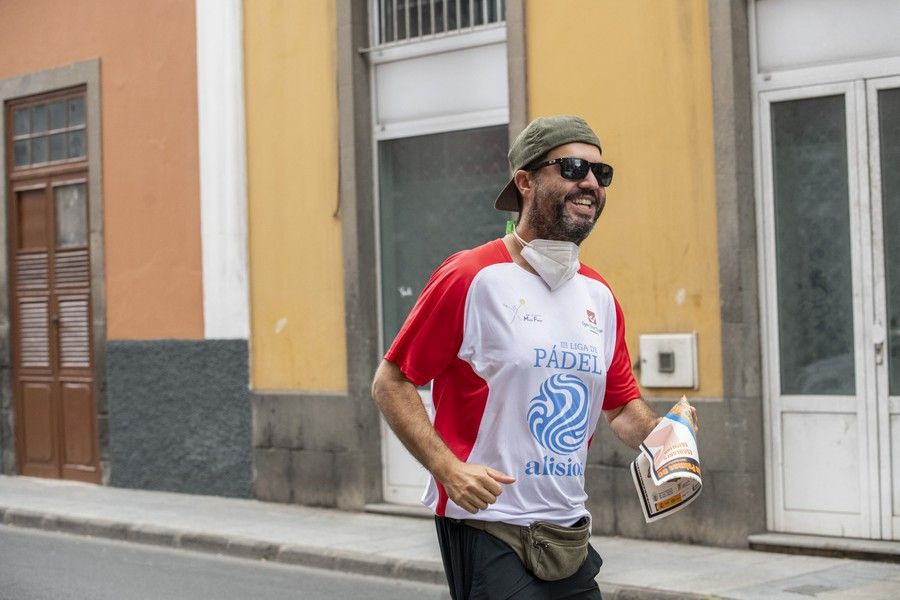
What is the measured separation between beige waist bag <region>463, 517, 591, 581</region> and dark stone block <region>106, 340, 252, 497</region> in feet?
29.5

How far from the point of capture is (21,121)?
597 inches

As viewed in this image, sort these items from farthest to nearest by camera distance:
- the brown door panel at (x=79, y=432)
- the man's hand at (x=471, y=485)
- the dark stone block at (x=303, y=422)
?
the brown door panel at (x=79, y=432) < the dark stone block at (x=303, y=422) < the man's hand at (x=471, y=485)

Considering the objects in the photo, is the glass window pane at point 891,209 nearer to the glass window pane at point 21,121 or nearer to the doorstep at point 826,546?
the doorstep at point 826,546

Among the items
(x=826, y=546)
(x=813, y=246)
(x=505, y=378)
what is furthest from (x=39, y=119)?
(x=505, y=378)

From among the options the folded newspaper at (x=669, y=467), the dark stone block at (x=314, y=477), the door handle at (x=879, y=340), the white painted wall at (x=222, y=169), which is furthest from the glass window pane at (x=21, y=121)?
the folded newspaper at (x=669, y=467)

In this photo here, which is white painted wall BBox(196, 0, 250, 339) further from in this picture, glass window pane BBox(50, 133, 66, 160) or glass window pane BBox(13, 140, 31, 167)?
glass window pane BBox(13, 140, 31, 167)

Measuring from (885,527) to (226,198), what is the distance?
6.17 metres

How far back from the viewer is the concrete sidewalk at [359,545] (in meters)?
8.20

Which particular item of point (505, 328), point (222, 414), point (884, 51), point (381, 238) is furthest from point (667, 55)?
point (505, 328)

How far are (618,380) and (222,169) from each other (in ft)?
29.6

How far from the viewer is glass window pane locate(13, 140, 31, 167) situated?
15.1 meters

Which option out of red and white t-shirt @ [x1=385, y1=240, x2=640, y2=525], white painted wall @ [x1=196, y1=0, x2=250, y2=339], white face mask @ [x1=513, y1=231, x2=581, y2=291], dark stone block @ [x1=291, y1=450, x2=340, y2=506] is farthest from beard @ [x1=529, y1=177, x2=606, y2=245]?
white painted wall @ [x1=196, y1=0, x2=250, y2=339]

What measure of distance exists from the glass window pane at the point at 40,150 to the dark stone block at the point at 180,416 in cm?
220

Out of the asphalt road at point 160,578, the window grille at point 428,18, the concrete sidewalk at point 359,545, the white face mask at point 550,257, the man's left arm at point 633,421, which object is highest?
the window grille at point 428,18
